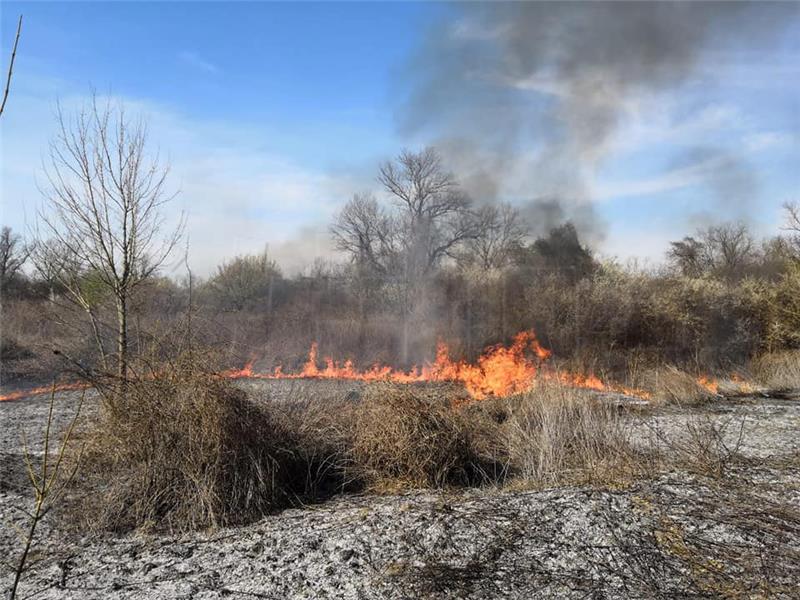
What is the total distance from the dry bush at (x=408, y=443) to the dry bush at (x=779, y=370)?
41.3ft

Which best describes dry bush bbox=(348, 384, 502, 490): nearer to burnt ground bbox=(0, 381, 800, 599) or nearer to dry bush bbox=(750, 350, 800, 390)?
burnt ground bbox=(0, 381, 800, 599)

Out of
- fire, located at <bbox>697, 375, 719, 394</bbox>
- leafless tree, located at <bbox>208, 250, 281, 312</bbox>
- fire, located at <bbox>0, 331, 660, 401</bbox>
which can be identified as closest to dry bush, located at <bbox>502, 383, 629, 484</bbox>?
fire, located at <bbox>0, 331, 660, 401</bbox>

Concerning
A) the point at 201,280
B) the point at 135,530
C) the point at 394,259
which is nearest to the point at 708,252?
the point at 394,259

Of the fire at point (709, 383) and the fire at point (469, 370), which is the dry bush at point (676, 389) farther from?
the fire at point (469, 370)

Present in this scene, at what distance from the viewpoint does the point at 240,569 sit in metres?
4.81

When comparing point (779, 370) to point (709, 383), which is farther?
point (779, 370)

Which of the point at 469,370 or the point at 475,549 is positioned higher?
the point at 469,370

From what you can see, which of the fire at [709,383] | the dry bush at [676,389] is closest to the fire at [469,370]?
the dry bush at [676,389]

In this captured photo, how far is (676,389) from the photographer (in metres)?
13.9

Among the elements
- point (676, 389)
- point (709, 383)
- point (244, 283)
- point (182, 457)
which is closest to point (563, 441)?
point (182, 457)

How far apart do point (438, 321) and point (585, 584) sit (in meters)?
16.0

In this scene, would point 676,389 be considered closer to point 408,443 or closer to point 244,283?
point 408,443

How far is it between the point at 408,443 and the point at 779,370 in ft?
47.5

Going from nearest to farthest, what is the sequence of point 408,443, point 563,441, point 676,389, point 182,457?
point 182,457 → point 408,443 → point 563,441 → point 676,389
